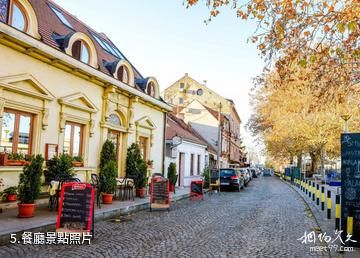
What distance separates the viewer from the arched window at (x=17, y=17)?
30.9 ft

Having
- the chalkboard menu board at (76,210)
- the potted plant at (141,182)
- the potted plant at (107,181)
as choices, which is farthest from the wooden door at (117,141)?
the chalkboard menu board at (76,210)

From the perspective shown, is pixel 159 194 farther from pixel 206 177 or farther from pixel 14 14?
pixel 206 177

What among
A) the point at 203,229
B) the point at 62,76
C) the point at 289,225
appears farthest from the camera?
the point at 62,76

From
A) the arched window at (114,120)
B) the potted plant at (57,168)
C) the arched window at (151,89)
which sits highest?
the arched window at (151,89)

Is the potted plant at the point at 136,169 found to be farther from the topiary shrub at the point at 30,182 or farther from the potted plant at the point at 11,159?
the topiary shrub at the point at 30,182

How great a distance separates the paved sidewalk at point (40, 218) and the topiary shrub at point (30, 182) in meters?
0.50

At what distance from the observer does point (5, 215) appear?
8.26 m

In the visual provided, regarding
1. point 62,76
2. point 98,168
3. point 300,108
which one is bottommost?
point 98,168

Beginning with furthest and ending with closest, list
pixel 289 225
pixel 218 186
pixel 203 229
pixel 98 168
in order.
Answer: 1. pixel 218 186
2. pixel 98 168
3. pixel 289 225
4. pixel 203 229

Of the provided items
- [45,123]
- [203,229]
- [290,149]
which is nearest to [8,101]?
[45,123]

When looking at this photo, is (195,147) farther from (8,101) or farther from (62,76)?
(8,101)

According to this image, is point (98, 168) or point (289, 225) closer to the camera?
Result: point (289, 225)

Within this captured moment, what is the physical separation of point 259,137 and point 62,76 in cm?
3735

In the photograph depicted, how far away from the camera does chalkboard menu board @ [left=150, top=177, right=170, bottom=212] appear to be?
12070 millimetres
